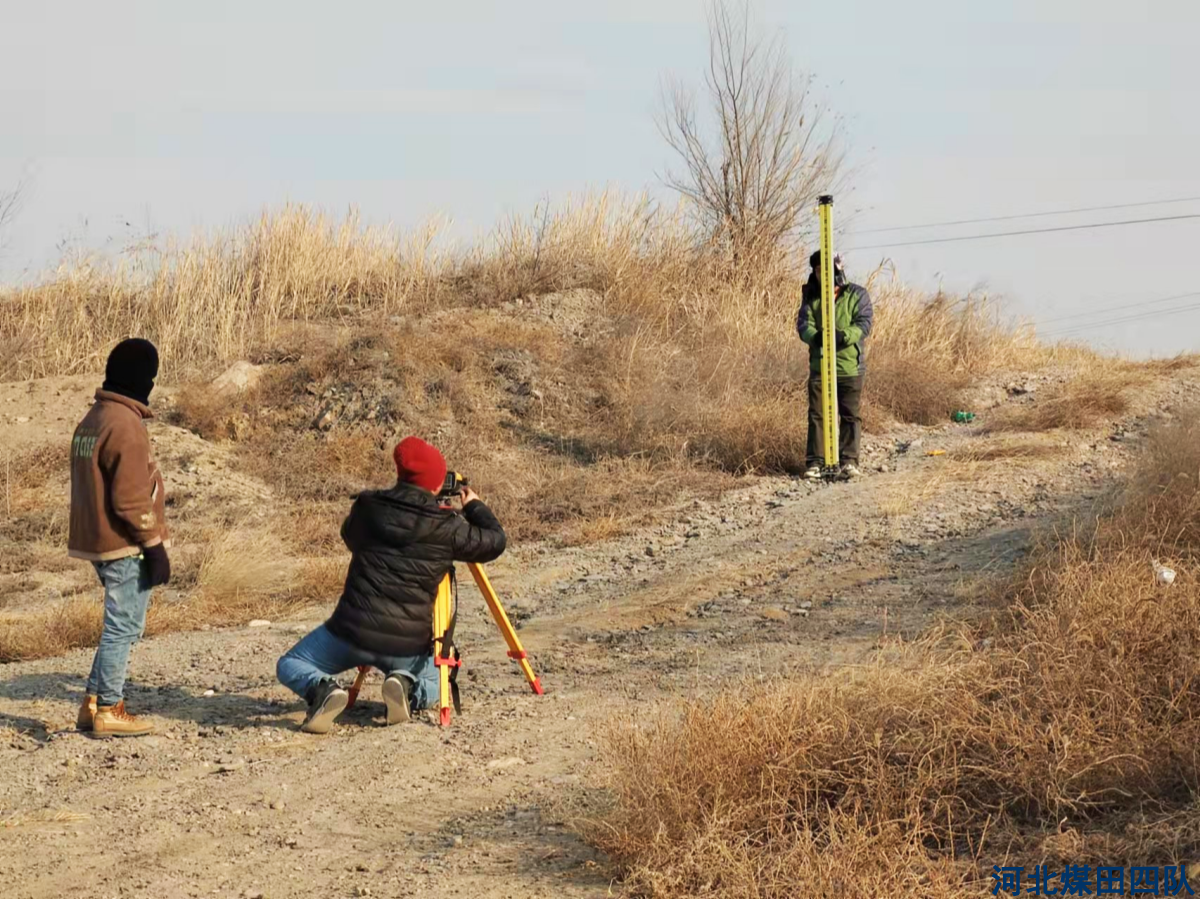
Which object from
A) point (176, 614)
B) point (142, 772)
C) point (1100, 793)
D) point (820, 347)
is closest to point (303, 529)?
point (176, 614)

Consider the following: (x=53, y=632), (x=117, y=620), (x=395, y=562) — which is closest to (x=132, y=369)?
(x=117, y=620)

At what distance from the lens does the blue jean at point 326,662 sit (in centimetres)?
630

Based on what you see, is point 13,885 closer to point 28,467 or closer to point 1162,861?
point 1162,861

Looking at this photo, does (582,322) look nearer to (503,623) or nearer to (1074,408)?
(1074,408)

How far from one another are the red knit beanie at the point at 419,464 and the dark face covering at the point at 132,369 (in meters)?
1.20

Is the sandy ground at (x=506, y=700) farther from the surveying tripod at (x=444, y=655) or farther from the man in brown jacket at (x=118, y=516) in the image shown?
the man in brown jacket at (x=118, y=516)

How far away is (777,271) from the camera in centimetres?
1903

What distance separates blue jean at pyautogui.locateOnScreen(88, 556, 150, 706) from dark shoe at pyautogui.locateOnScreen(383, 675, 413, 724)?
123cm

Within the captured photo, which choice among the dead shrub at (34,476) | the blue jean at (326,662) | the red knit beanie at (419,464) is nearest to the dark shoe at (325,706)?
the blue jean at (326,662)

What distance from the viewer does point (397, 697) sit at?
247 inches

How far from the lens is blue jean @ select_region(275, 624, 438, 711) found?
6.30 meters

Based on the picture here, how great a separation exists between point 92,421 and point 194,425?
28.6 feet

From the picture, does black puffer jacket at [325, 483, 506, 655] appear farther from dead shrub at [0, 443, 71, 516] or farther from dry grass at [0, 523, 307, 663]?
A: dead shrub at [0, 443, 71, 516]

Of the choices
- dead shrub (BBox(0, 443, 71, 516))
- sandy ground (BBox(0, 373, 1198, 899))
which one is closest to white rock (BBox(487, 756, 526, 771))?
sandy ground (BBox(0, 373, 1198, 899))
